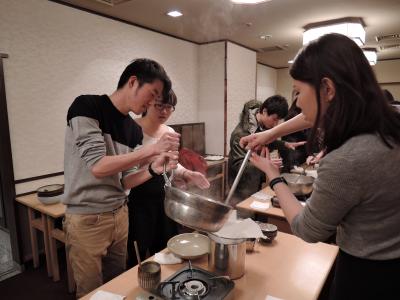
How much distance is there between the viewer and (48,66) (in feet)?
9.95

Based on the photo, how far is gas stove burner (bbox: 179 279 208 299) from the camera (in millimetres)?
1104

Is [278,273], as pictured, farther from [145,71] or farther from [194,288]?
[145,71]

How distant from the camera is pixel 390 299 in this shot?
970 mm

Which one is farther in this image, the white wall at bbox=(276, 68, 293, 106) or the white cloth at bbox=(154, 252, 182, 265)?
the white wall at bbox=(276, 68, 293, 106)

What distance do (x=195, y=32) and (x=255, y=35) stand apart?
1013 mm

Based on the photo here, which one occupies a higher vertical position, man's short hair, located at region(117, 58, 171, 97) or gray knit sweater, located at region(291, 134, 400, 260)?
man's short hair, located at region(117, 58, 171, 97)

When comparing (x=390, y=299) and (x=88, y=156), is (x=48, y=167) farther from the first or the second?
(x=390, y=299)

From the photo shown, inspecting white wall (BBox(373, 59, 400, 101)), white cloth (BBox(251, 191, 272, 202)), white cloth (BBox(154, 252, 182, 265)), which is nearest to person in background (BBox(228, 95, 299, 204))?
white cloth (BBox(251, 191, 272, 202))

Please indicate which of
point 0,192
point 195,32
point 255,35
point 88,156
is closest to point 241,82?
point 255,35

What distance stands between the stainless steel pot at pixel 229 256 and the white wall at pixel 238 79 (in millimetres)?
4077

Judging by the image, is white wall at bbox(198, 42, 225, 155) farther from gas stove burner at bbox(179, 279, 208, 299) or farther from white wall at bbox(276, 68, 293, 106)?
gas stove burner at bbox(179, 279, 208, 299)

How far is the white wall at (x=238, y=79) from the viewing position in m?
5.20

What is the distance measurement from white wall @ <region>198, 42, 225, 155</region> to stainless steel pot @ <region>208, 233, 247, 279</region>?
13.4ft

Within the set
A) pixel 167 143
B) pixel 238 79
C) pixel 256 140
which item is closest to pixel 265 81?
pixel 238 79
